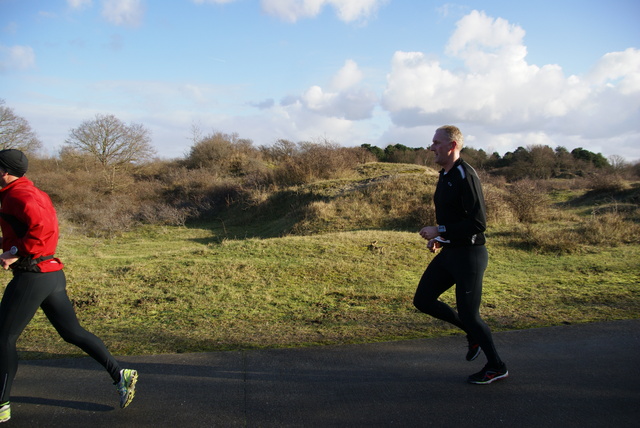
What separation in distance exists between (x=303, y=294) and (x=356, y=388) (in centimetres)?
330

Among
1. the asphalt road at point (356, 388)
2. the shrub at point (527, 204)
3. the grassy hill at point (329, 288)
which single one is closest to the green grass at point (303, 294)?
the grassy hill at point (329, 288)

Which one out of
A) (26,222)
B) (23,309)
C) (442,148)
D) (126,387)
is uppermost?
(442,148)

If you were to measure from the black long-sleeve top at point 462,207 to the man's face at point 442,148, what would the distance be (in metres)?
0.11

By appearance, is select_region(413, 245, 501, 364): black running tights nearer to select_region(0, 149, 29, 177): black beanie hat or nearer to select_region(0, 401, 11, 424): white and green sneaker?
select_region(0, 149, 29, 177): black beanie hat

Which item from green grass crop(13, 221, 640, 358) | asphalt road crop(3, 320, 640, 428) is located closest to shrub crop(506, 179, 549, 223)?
green grass crop(13, 221, 640, 358)

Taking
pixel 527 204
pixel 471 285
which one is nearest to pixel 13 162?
pixel 471 285

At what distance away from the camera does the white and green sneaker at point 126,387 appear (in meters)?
3.26

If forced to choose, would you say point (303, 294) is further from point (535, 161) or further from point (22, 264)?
point (535, 161)

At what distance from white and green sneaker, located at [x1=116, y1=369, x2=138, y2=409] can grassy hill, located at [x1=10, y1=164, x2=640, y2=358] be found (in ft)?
3.72

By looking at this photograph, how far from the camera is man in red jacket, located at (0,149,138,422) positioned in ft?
10.1

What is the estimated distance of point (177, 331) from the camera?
512 centimetres

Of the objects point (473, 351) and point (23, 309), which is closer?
point (23, 309)

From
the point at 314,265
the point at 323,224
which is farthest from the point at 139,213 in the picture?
the point at 314,265

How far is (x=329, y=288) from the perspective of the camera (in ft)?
23.5
